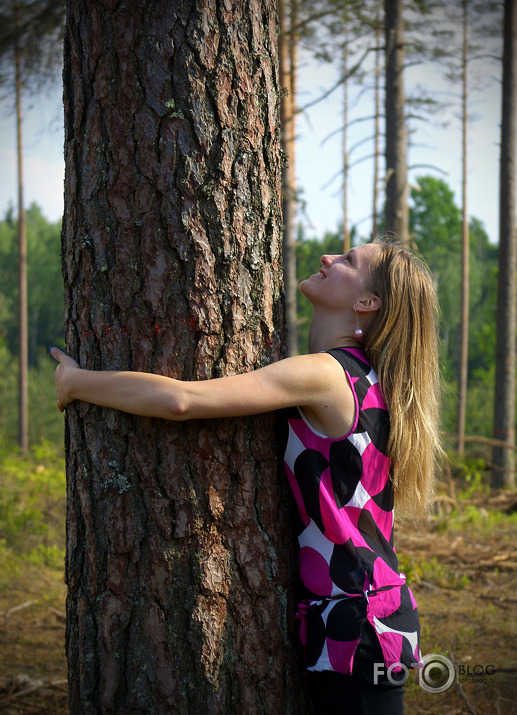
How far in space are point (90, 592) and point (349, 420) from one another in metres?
1.00

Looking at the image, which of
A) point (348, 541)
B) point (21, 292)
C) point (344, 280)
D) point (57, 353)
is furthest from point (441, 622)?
point (21, 292)

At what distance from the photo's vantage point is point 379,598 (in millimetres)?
1855

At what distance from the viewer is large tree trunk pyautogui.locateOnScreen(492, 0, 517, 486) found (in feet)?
36.9

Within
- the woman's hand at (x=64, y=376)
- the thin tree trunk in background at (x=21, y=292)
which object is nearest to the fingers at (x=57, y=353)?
the woman's hand at (x=64, y=376)

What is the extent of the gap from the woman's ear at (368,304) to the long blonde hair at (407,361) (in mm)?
19

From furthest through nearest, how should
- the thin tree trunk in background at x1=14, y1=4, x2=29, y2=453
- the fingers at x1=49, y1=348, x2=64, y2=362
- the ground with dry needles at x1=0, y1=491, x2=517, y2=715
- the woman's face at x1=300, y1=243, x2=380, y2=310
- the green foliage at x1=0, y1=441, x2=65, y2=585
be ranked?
the thin tree trunk in background at x1=14, y1=4, x2=29, y2=453
the green foliage at x1=0, y1=441, x2=65, y2=585
the ground with dry needles at x1=0, y1=491, x2=517, y2=715
the woman's face at x1=300, y1=243, x2=380, y2=310
the fingers at x1=49, y1=348, x2=64, y2=362

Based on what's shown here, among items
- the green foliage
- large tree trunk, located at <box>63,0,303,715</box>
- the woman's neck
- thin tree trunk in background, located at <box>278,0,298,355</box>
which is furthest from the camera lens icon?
thin tree trunk in background, located at <box>278,0,298,355</box>

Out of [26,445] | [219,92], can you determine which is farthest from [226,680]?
[26,445]

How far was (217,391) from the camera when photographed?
1.75 metres

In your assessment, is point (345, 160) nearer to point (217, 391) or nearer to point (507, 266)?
point (507, 266)

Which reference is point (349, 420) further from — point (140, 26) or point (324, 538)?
point (140, 26)

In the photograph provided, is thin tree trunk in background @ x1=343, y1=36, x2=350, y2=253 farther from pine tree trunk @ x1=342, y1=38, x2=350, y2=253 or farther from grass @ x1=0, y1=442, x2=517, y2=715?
grass @ x1=0, y1=442, x2=517, y2=715

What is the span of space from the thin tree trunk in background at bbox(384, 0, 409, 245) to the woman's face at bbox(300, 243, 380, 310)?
26.0 feet

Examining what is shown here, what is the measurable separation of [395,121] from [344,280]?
348 inches
